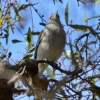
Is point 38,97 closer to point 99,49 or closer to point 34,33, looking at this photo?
point 99,49

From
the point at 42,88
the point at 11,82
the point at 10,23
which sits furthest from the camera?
the point at 10,23

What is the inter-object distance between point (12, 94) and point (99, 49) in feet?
1.51

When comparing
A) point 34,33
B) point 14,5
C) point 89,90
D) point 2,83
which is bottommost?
point 89,90

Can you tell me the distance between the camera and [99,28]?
68.0 inches

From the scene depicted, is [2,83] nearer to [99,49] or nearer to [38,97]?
[38,97]

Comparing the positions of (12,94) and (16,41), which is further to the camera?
(16,41)

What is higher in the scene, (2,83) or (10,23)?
(10,23)

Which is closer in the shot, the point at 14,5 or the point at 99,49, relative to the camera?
the point at 99,49

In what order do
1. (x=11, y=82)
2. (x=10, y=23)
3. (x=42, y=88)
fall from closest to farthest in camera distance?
1. (x=11, y=82)
2. (x=42, y=88)
3. (x=10, y=23)

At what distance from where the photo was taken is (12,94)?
133 cm

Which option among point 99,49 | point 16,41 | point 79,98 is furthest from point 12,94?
point 16,41

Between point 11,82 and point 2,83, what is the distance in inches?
1.6

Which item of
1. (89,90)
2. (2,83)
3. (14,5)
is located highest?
(14,5)

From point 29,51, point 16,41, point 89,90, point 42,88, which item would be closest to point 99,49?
point 89,90
